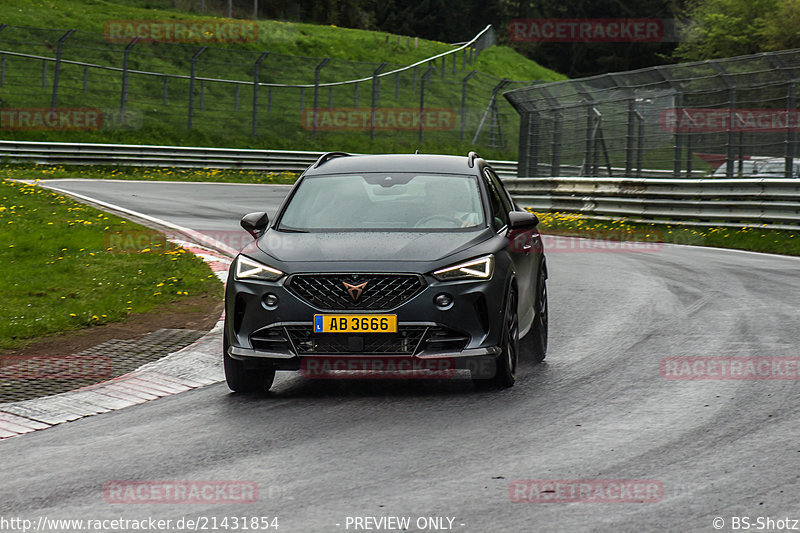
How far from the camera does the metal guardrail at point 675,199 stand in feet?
64.8

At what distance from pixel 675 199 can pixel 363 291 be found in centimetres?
1671

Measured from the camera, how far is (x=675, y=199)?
22781mm

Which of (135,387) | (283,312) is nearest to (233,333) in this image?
(283,312)

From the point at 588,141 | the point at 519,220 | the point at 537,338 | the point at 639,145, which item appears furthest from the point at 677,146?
the point at 519,220

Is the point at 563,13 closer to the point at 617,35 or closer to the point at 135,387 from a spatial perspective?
the point at 617,35

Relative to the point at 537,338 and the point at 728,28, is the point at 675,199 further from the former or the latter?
the point at 728,28

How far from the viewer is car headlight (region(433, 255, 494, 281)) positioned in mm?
7270

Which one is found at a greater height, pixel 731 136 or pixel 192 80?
pixel 192 80

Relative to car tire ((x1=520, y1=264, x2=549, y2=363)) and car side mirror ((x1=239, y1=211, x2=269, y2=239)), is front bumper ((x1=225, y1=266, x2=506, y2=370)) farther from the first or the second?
car tire ((x1=520, y1=264, x2=549, y2=363))

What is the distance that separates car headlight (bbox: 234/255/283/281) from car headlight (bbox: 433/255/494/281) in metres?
1.06

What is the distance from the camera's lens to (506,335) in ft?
24.5

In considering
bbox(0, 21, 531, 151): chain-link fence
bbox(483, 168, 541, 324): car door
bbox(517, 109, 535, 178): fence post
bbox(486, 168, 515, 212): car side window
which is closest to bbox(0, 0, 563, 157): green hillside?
bbox(0, 21, 531, 151): chain-link fence

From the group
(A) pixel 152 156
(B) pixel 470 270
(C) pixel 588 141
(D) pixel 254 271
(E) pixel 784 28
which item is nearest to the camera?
(B) pixel 470 270

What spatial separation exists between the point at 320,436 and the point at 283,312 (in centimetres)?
115
